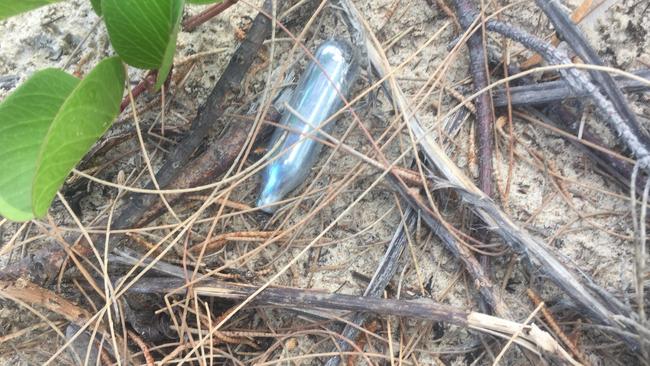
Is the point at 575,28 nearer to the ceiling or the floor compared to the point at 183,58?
nearer to the floor

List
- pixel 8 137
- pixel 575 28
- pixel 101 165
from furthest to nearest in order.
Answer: pixel 101 165 < pixel 575 28 < pixel 8 137

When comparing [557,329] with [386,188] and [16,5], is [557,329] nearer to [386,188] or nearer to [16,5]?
[386,188]

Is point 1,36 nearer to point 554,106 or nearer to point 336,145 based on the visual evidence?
point 336,145

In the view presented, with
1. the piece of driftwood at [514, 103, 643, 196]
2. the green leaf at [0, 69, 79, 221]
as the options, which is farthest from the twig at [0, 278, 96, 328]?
the piece of driftwood at [514, 103, 643, 196]

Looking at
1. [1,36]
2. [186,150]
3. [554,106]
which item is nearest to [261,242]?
[186,150]

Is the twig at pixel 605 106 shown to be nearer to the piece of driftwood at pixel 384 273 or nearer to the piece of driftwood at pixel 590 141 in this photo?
the piece of driftwood at pixel 590 141

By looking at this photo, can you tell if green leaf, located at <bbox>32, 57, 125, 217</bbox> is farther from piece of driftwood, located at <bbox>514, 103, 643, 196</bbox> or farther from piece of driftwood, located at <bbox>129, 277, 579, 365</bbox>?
piece of driftwood, located at <bbox>514, 103, 643, 196</bbox>

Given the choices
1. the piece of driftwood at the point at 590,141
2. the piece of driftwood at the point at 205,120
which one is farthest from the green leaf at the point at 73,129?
the piece of driftwood at the point at 590,141
